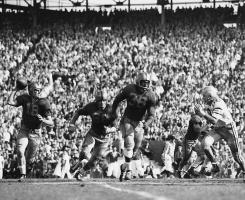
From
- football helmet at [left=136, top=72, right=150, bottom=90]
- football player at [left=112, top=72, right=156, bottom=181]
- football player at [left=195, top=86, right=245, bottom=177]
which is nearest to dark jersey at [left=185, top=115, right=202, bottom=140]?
football player at [left=195, top=86, right=245, bottom=177]

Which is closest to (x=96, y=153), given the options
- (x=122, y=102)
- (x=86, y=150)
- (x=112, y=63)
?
(x=86, y=150)

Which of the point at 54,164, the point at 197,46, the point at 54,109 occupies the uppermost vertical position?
the point at 197,46

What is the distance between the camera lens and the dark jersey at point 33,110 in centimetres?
1341

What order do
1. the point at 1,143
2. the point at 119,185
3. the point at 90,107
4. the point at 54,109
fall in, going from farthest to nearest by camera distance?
the point at 54,109 → the point at 1,143 → the point at 90,107 → the point at 119,185

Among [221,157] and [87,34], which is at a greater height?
[87,34]

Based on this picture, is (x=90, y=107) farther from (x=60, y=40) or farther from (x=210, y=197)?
(x=60, y=40)

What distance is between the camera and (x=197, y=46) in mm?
29891

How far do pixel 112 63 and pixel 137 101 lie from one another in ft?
53.3

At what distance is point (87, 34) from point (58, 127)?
11584mm

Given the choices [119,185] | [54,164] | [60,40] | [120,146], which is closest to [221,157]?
[120,146]

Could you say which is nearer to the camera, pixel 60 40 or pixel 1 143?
pixel 1 143

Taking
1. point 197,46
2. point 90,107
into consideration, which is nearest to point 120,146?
point 90,107

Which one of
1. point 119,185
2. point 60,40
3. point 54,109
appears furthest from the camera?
point 60,40

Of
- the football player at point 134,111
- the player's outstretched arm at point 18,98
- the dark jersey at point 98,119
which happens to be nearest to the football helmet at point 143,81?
the football player at point 134,111
